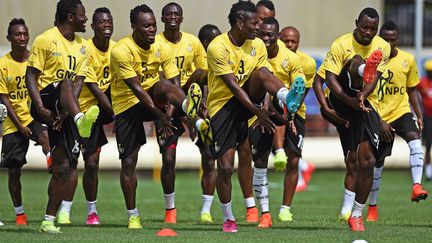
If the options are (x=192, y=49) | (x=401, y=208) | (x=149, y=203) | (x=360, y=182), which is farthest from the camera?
(x=149, y=203)

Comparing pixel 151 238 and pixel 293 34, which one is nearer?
pixel 151 238

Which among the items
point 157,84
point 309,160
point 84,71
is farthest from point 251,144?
point 309,160

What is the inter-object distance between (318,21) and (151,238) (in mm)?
21446

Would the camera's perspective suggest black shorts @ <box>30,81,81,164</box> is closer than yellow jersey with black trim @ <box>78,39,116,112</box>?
Yes

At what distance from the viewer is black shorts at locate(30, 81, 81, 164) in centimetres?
1362

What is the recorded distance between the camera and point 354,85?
13969 mm

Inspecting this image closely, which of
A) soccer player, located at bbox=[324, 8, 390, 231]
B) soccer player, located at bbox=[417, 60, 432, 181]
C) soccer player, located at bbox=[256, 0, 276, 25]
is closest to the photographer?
soccer player, located at bbox=[324, 8, 390, 231]

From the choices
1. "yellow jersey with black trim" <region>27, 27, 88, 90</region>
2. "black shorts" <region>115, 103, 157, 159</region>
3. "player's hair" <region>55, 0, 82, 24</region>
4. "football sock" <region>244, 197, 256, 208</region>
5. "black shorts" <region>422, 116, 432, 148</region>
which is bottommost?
"black shorts" <region>422, 116, 432, 148</region>

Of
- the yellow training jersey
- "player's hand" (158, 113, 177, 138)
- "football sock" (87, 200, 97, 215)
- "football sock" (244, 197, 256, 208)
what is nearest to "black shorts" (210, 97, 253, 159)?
"player's hand" (158, 113, 177, 138)

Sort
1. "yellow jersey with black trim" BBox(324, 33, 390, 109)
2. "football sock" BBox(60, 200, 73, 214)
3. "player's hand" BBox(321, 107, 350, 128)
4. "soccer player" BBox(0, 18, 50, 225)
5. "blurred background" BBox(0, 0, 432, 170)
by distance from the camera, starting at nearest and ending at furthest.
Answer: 1. "yellow jersey with black trim" BBox(324, 33, 390, 109)
2. "player's hand" BBox(321, 107, 350, 128)
3. "soccer player" BBox(0, 18, 50, 225)
4. "football sock" BBox(60, 200, 73, 214)
5. "blurred background" BBox(0, 0, 432, 170)

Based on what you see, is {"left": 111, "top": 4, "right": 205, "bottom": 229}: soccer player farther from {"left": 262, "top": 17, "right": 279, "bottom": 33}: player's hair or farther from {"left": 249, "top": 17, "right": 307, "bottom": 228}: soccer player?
{"left": 262, "top": 17, "right": 279, "bottom": 33}: player's hair

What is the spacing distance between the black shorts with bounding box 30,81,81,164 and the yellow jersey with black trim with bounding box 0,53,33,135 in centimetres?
202

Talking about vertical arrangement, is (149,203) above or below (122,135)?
below

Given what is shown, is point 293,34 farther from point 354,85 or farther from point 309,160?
point 309,160
